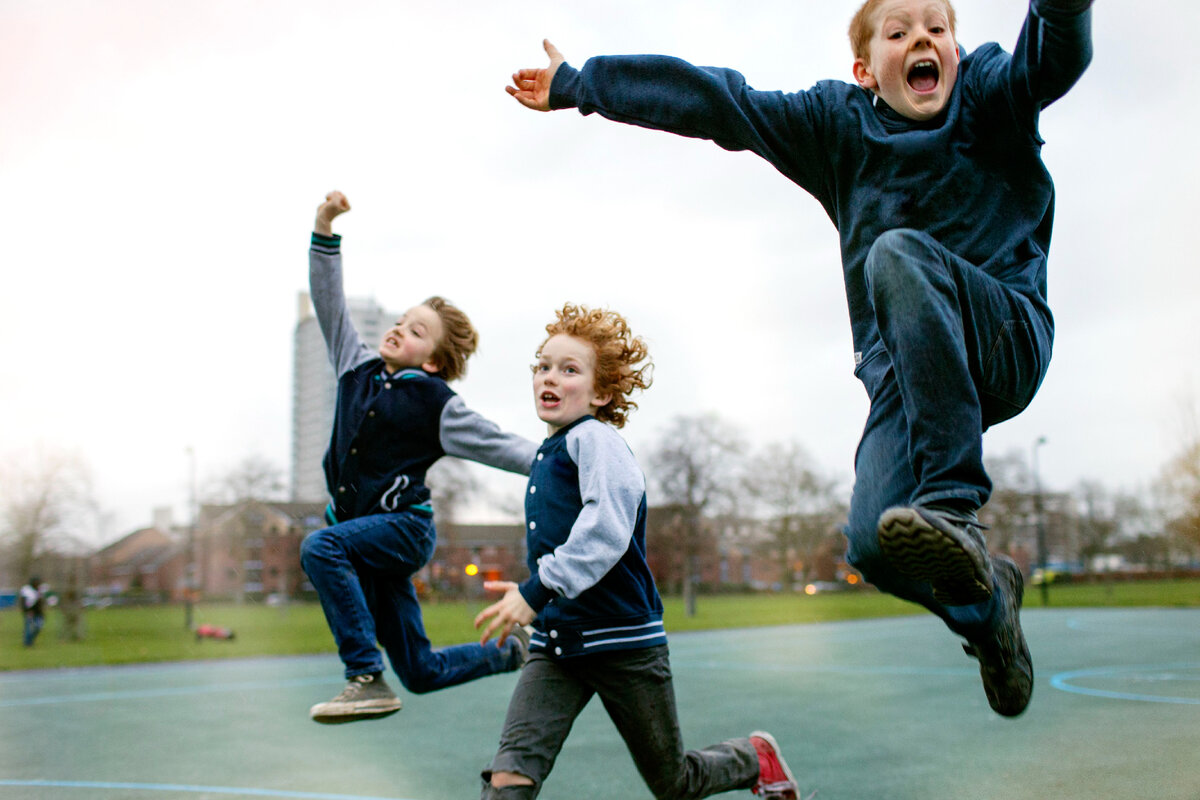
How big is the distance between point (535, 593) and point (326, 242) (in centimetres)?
176

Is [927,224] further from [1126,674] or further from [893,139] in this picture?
[1126,674]

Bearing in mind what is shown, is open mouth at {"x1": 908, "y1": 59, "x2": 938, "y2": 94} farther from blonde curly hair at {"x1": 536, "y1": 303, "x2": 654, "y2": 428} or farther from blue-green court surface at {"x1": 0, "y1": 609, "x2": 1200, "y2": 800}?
blue-green court surface at {"x1": 0, "y1": 609, "x2": 1200, "y2": 800}

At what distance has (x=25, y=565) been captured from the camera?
69.4 ft

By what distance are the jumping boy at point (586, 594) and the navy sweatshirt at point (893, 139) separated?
0.85 metres

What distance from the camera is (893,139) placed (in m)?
2.39

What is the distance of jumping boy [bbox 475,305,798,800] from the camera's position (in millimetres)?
2811

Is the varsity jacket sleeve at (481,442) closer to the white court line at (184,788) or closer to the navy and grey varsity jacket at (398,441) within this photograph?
the navy and grey varsity jacket at (398,441)

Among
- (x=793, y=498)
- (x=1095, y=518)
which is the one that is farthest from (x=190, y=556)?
(x=1095, y=518)

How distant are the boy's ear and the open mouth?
110 mm

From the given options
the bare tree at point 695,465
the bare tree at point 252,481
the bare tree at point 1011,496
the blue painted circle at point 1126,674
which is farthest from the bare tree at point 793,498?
the blue painted circle at point 1126,674

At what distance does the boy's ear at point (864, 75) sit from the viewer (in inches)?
98.0

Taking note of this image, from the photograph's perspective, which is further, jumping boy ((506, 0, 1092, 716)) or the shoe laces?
the shoe laces

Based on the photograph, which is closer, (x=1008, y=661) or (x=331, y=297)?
(x=1008, y=661)

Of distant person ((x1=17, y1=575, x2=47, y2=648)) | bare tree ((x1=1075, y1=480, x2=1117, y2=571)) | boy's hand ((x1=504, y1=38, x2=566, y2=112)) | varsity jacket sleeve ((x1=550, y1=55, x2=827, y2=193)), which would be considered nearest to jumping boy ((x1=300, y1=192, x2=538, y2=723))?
boy's hand ((x1=504, y1=38, x2=566, y2=112))
